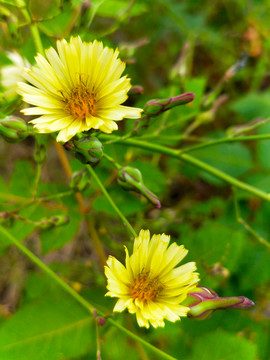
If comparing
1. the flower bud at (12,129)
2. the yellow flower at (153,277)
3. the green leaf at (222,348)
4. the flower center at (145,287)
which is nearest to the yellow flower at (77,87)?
the flower bud at (12,129)

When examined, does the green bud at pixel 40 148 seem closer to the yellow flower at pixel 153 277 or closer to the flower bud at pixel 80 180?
the flower bud at pixel 80 180

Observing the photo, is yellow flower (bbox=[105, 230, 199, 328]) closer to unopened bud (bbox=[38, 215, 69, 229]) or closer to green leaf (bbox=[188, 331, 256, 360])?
unopened bud (bbox=[38, 215, 69, 229])

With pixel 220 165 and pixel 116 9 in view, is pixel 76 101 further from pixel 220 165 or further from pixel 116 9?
pixel 220 165

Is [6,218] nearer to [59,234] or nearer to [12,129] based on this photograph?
[59,234]

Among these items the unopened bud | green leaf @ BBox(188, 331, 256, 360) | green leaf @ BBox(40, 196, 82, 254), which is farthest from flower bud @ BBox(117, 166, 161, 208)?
green leaf @ BBox(188, 331, 256, 360)

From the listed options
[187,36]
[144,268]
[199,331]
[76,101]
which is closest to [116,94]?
[76,101]

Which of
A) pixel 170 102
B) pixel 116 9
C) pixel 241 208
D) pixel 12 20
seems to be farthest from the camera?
pixel 241 208
